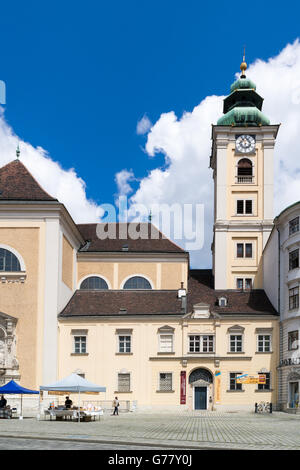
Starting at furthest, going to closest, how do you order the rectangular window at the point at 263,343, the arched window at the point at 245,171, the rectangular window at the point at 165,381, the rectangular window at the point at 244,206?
the arched window at the point at 245,171
the rectangular window at the point at 244,206
the rectangular window at the point at 263,343
the rectangular window at the point at 165,381

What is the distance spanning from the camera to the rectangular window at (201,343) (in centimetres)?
5278

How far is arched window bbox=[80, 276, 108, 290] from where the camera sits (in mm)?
60844

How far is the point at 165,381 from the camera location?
172ft

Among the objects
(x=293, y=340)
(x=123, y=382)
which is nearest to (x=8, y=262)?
(x=123, y=382)

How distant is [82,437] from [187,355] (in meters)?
30.8

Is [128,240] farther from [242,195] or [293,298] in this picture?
[293,298]

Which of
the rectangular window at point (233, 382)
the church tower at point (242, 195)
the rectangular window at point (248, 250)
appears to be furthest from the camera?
the rectangular window at point (248, 250)

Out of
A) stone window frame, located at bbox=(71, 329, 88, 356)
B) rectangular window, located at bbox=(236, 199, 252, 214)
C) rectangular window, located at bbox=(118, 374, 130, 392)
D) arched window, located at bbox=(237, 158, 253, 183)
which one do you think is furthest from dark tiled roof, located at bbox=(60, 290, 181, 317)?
arched window, located at bbox=(237, 158, 253, 183)

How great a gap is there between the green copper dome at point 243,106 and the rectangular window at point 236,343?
21.6m

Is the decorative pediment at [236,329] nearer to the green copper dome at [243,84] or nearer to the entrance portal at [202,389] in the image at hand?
the entrance portal at [202,389]

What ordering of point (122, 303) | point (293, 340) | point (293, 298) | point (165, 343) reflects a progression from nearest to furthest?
1. point (293, 340)
2. point (293, 298)
3. point (165, 343)
4. point (122, 303)

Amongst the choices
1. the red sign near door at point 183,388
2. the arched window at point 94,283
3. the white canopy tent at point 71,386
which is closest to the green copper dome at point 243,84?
the arched window at point 94,283

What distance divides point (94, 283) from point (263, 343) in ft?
54.5
